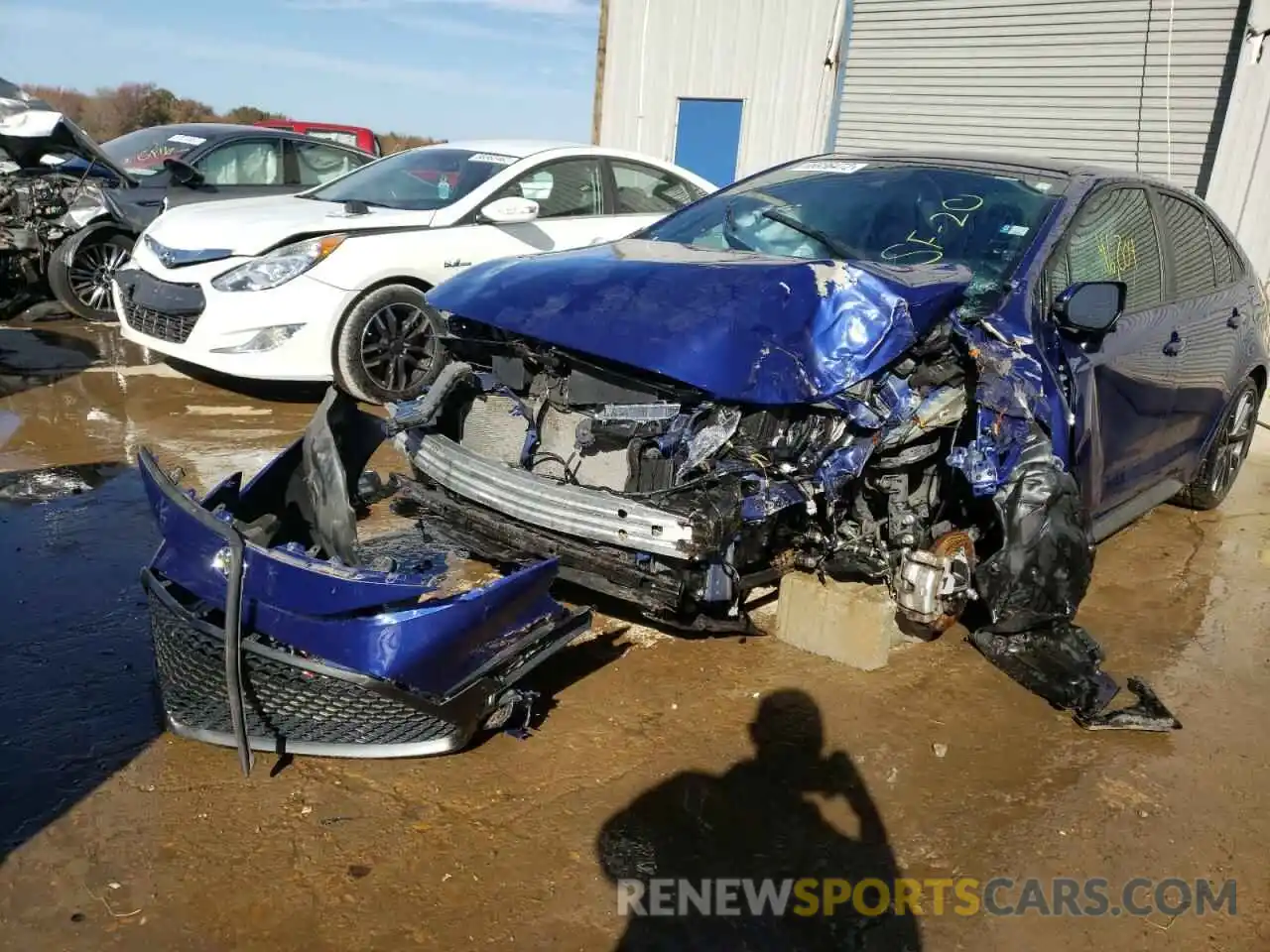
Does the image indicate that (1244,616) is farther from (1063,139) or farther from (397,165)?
(1063,139)

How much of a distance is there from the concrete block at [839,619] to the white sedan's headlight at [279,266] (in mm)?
3663

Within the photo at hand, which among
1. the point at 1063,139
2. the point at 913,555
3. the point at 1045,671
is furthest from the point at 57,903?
the point at 1063,139

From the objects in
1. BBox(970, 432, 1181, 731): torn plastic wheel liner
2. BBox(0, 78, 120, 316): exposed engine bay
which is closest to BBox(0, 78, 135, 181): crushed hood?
BBox(0, 78, 120, 316): exposed engine bay

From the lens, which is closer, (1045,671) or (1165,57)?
(1045,671)

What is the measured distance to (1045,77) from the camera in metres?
10.3

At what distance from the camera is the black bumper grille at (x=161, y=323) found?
609cm

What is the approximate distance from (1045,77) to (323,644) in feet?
33.9

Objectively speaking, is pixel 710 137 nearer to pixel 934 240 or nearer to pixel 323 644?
pixel 934 240

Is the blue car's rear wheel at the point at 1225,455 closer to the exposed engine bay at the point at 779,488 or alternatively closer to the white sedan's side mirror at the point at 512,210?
the exposed engine bay at the point at 779,488

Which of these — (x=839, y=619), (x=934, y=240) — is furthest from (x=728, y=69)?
(x=839, y=619)

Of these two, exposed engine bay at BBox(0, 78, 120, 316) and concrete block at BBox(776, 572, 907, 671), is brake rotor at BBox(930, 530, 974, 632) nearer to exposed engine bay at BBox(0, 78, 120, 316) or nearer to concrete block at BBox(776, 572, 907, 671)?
concrete block at BBox(776, 572, 907, 671)

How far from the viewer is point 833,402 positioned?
314cm

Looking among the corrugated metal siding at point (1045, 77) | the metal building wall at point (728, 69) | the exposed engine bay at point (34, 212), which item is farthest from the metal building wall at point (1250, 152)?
the exposed engine bay at point (34, 212)

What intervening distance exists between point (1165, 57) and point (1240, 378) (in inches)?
222
